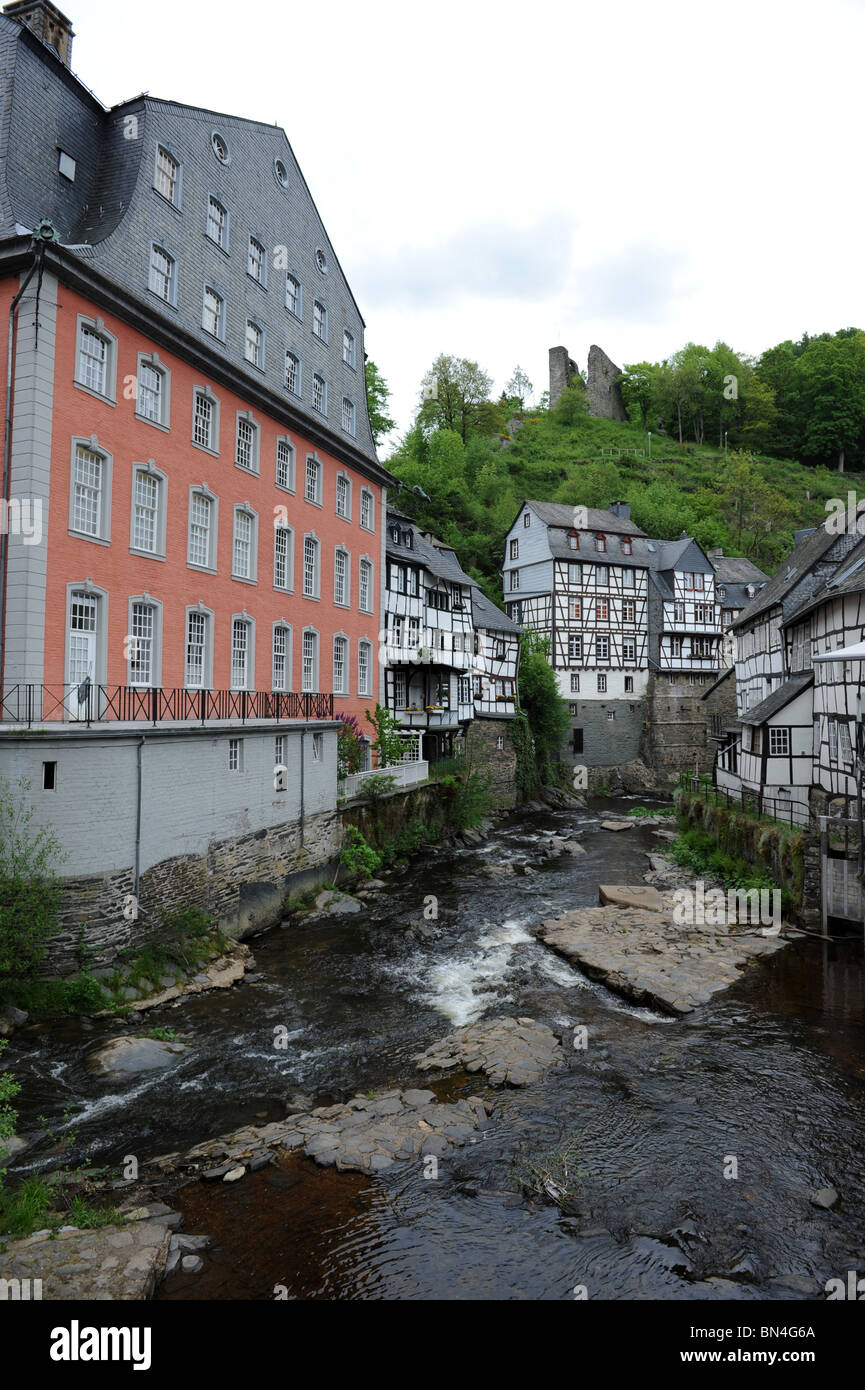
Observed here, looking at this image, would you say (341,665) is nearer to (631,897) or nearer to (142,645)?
(142,645)

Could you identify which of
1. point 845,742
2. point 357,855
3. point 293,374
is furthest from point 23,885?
point 845,742

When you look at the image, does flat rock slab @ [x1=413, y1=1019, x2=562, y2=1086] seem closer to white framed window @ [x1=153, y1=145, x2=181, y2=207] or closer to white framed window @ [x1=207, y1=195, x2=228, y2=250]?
white framed window @ [x1=153, y1=145, x2=181, y2=207]

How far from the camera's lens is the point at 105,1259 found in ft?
21.9

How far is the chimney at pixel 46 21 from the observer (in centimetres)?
1781

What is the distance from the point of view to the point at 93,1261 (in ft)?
21.7

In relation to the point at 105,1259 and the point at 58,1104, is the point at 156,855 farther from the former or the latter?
the point at 105,1259

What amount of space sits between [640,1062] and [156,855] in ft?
30.7

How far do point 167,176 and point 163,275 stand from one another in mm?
2760

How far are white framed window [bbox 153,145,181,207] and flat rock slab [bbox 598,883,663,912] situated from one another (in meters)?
21.4

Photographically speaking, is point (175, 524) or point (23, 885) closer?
point (23, 885)

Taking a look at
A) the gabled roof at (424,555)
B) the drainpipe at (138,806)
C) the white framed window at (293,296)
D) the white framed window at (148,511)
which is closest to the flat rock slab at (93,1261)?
the drainpipe at (138,806)

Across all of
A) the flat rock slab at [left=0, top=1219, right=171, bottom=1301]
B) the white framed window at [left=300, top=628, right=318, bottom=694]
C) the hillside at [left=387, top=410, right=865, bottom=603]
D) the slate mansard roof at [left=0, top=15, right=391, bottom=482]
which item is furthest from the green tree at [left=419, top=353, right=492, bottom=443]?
the flat rock slab at [left=0, top=1219, right=171, bottom=1301]

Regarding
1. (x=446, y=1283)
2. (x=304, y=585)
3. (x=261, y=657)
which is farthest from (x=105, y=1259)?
(x=304, y=585)

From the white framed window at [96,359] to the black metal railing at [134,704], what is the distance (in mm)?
6376
